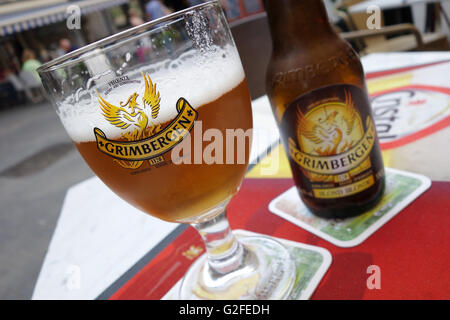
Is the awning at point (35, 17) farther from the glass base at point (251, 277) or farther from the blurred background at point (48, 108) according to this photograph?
the glass base at point (251, 277)

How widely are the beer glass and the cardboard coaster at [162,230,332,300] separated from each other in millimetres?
20

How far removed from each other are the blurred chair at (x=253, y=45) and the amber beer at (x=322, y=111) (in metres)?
1.27

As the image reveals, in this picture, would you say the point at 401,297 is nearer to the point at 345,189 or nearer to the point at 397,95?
the point at 345,189

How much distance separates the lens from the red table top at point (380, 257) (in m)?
0.50

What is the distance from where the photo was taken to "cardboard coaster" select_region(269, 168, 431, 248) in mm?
620

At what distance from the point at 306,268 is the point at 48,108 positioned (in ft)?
33.8

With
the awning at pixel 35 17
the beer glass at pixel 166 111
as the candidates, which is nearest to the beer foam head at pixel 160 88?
the beer glass at pixel 166 111

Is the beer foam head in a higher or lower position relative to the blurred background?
higher

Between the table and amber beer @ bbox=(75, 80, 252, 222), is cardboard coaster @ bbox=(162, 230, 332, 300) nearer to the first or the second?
the table

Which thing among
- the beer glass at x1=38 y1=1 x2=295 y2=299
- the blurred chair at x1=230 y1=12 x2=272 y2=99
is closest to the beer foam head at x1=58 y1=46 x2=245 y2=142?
the beer glass at x1=38 y1=1 x2=295 y2=299

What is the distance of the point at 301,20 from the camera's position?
0.65 m

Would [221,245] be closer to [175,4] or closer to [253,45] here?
[253,45]

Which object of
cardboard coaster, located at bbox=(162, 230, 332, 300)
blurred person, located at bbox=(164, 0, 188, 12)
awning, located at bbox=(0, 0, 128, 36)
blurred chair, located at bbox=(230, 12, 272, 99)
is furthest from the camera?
blurred person, located at bbox=(164, 0, 188, 12)

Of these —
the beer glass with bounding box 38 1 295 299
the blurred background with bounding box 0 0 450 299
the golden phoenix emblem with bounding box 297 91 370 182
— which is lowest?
the blurred background with bounding box 0 0 450 299
